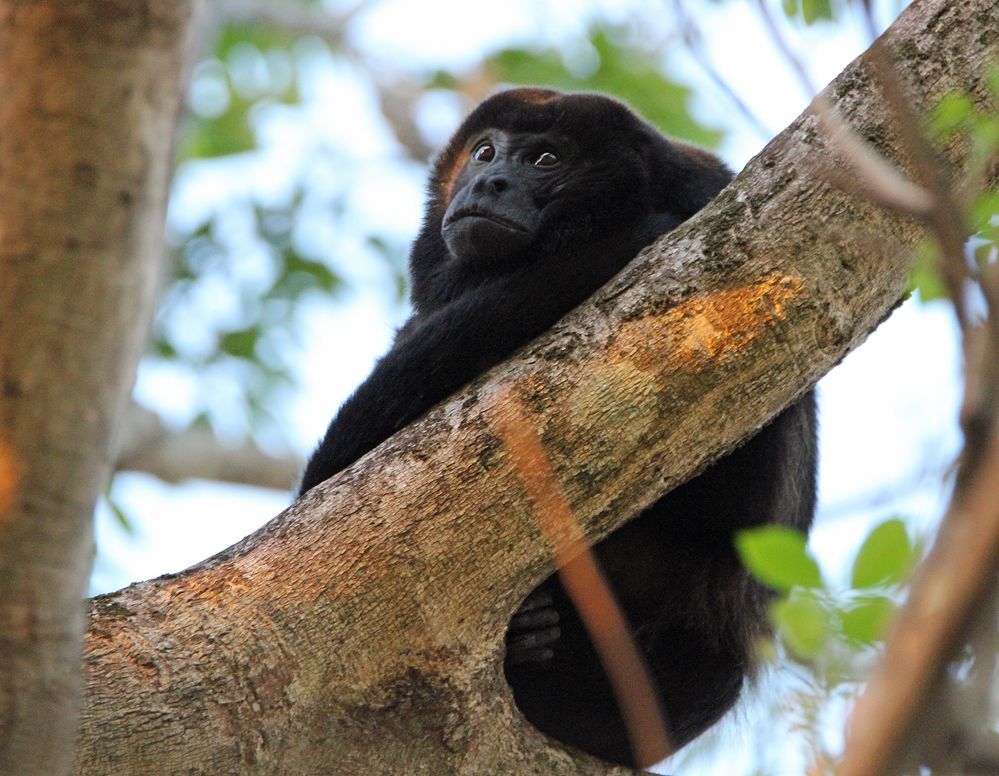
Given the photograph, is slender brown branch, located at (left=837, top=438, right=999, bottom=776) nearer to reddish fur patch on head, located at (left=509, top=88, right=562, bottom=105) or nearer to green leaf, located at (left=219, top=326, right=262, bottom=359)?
reddish fur patch on head, located at (left=509, top=88, right=562, bottom=105)

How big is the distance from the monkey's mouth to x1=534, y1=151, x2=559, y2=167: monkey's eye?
40cm

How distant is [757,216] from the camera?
2.40m

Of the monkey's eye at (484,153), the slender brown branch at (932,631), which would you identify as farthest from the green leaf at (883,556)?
the monkey's eye at (484,153)

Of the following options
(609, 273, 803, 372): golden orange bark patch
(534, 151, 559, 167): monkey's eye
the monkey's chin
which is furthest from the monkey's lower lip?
(609, 273, 803, 372): golden orange bark patch

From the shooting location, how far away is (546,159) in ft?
13.0

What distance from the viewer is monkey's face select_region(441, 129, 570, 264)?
11.8ft

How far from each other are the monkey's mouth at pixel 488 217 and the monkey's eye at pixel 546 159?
400 mm

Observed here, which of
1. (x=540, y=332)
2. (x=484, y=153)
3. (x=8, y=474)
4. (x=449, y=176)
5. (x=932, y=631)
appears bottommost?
(x=932, y=631)

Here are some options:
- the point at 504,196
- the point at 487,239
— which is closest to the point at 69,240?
the point at 487,239

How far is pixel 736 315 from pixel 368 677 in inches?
38.9

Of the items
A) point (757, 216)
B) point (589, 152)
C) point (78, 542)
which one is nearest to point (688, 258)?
point (757, 216)

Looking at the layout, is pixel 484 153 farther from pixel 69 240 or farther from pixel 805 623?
pixel 805 623

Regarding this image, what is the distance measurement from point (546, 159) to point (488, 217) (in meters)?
0.46

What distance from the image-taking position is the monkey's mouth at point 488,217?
3619mm
